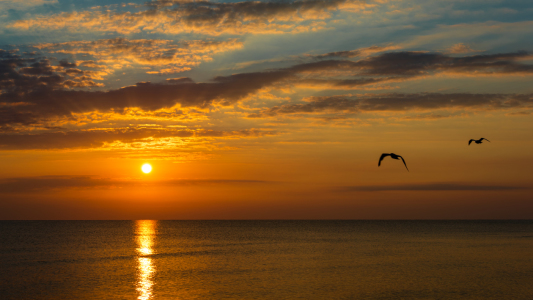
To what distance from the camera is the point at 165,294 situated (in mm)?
39719

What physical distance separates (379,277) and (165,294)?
22.7m

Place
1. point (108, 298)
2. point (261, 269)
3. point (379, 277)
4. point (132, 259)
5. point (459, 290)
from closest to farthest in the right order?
1. point (108, 298)
2. point (459, 290)
3. point (379, 277)
4. point (261, 269)
5. point (132, 259)

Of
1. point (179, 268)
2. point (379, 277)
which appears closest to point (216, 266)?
point (179, 268)

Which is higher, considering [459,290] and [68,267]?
[68,267]

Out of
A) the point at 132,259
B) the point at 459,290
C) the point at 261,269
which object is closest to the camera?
the point at 459,290

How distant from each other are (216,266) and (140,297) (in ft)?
66.8

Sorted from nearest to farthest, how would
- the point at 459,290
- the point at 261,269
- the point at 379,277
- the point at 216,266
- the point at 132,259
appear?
the point at 459,290 < the point at 379,277 < the point at 261,269 < the point at 216,266 < the point at 132,259

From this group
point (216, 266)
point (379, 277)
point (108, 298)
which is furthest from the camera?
point (216, 266)

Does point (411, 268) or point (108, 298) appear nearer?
point (108, 298)

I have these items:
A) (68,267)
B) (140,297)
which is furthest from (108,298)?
(68,267)

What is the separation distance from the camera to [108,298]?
1496 inches

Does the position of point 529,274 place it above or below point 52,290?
below

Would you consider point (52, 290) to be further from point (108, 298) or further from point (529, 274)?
point (529, 274)

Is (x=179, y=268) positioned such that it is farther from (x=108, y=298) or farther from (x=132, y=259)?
(x=108, y=298)
